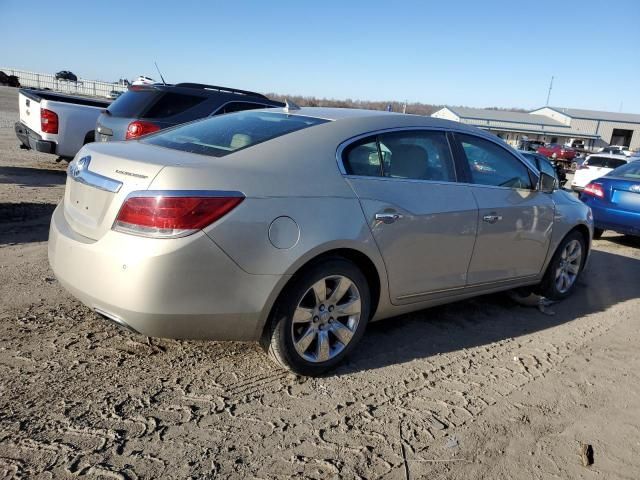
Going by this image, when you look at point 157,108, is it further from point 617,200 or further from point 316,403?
point 617,200

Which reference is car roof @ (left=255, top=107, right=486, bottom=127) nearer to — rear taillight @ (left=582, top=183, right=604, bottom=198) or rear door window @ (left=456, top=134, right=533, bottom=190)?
rear door window @ (left=456, top=134, right=533, bottom=190)

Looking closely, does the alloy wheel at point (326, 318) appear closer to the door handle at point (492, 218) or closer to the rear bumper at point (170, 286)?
the rear bumper at point (170, 286)

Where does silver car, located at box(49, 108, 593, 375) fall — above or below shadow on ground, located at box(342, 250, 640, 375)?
above

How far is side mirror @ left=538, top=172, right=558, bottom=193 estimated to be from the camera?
16.5 feet

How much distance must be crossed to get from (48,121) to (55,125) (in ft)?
0.40

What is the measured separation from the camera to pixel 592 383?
3.88 metres

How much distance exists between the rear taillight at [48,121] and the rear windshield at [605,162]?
16744 mm

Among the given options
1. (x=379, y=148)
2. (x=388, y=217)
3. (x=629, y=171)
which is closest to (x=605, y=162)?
(x=629, y=171)

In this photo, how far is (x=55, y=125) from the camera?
376 inches

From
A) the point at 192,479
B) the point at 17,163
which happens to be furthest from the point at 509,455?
the point at 17,163

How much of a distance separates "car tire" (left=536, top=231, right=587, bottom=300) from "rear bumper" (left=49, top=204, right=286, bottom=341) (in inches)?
127

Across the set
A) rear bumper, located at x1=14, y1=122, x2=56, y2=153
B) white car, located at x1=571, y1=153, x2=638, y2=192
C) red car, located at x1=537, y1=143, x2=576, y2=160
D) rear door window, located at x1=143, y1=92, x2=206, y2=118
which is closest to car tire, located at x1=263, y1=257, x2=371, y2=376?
rear door window, located at x1=143, y1=92, x2=206, y2=118

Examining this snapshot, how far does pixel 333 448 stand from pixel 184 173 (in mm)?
1605

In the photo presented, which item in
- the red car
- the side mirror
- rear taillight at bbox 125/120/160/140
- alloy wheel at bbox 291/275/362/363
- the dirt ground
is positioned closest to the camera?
the dirt ground
